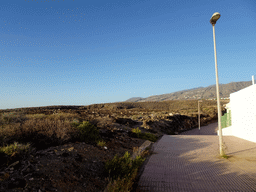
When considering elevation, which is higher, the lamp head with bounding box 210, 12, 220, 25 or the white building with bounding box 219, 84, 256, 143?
the lamp head with bounding box 210, 12, 220, 25

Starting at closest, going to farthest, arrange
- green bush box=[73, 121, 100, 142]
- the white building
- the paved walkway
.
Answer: the paved walkway < green bush box=[73, 121, 100, 142] < the white building

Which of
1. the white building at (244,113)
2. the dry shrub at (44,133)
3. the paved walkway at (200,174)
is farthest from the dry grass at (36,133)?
the white building at (244,113)

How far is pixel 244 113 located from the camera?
1283 centimetres

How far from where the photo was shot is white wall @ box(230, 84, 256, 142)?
11.5 metres

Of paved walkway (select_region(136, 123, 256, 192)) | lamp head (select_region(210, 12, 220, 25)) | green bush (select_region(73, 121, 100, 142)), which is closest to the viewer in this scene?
paved walkway (select_region(136, 123, 256, 192))

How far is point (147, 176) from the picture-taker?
19.7 ft

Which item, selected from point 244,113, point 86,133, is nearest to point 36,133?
point 86,133

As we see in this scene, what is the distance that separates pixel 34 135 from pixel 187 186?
19.6 ft

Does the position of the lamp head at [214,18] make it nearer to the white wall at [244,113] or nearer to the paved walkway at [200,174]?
the white wall at [244,113]

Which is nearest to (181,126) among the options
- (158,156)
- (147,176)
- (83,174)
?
(158,156)

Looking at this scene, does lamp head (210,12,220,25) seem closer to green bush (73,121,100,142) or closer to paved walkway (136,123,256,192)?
paved walkway (136,123,256,192)

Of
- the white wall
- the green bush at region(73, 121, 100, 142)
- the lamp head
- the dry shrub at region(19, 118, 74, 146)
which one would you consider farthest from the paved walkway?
the lamp head

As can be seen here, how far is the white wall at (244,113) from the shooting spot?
11480mm

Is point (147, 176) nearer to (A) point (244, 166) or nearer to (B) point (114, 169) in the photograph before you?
(B) point (114, 169)
